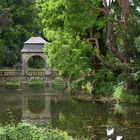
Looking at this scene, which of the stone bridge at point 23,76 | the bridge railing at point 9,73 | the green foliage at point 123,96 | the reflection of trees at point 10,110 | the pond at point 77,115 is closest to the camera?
the pond at point 77,115

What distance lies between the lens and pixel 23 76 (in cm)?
5328

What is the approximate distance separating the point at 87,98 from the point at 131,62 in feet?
14.2

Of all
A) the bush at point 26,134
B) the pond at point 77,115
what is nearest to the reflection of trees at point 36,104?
the pond at point 77,115

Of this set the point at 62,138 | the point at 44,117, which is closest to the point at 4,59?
the point at 44,117

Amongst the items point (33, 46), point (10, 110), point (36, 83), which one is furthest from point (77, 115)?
point (33, 46)

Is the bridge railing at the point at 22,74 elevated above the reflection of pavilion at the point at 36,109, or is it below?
above

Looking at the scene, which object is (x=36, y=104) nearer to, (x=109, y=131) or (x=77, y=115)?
(x=77, y=115)

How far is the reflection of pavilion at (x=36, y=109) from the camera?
928 inches

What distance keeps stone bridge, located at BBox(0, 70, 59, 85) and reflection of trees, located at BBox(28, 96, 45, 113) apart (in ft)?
55.7

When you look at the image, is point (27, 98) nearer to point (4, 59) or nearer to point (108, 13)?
point (108, 13)

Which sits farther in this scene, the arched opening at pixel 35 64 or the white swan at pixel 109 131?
the arched opening at pixel 35 64

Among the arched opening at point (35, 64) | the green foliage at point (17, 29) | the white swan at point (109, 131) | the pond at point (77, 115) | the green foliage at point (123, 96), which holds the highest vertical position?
the green foliage at point (17, 29)

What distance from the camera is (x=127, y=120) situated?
22.3 m

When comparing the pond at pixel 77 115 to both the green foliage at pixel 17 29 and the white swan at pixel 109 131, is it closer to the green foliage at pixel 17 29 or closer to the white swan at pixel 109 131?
the white swan at pixel 109 131
